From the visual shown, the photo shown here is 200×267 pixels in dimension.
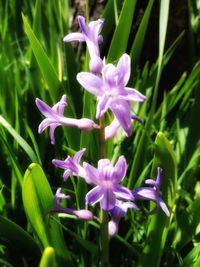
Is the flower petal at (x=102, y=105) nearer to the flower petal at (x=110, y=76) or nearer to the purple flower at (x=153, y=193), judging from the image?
the flower petal at (x=110, y=76)

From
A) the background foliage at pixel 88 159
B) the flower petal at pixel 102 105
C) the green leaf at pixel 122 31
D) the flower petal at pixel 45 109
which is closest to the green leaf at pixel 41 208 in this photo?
A: the background foliage at pixel 88 159

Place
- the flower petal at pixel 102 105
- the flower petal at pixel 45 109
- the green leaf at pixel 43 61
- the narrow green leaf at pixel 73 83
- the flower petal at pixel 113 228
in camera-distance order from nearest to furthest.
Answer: the flower petal at pixel 102 105 < the flower petal at pixel 45 109 < the flower petal at pixel 113 228 < the green leaf at pixel 43 61 < the narrow green leaf at pixel 73 83

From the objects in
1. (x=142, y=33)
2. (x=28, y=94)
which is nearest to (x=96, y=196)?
(x=142, y=33)

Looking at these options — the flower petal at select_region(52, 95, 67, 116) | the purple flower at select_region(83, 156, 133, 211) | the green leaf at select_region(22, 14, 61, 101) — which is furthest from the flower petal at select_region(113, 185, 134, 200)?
the green leaf at select_region(22, 14, 61, 101)

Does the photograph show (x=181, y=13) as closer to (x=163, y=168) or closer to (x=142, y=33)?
(x=142, y=33)

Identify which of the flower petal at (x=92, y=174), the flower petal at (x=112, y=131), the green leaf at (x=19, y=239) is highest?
the flower petal at (x=112, y=131)

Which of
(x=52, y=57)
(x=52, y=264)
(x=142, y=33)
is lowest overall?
(x=52, y=264)

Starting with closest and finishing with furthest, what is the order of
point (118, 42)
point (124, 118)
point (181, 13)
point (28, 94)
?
point (124, 118) → point (118, 42) → point (28, 94) → point (181, 13)
